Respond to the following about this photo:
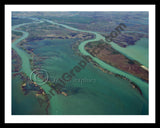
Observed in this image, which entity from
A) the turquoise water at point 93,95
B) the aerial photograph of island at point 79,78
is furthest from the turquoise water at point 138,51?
the turquoise water at point 93,95

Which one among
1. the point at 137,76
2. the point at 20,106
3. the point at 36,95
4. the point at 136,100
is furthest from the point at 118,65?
the point at 20,106

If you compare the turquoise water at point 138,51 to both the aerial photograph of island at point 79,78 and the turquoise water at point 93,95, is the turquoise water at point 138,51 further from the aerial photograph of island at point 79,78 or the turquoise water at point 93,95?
the turquoise water at point 93,95

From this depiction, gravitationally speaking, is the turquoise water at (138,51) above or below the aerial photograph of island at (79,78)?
above

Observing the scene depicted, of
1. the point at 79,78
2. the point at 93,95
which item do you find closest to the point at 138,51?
the point at 79,78

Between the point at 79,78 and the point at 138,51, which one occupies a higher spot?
the point at 138,51

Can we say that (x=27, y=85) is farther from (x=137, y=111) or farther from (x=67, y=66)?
(x=137, y=111)

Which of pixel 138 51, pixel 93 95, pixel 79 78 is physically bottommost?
pixel 93 95

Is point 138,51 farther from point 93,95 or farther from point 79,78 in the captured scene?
point 93,95

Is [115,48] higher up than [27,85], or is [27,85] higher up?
[115,48]

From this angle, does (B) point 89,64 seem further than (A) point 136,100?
Yes

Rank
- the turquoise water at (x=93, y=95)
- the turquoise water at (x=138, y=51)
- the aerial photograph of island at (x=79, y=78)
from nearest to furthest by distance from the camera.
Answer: the turquoise water at (x=93, y=95)
the aerial photograph of island at (x=79, y=78)
the turquoise water at (x=138, y=51)

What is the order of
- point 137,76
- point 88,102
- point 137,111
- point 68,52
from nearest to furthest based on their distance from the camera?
point 137,111 < point 88,102 < point 137,76 < point 68,52
